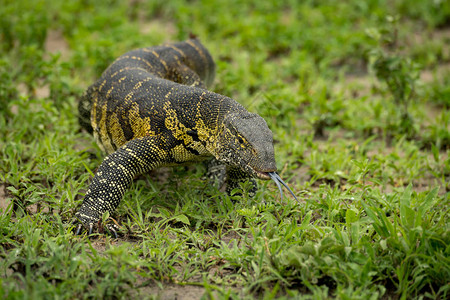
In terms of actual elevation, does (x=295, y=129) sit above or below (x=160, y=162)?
below

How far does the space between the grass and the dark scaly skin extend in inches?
13.6

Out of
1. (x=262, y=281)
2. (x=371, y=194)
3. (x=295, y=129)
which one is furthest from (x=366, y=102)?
(x=262, y=281)

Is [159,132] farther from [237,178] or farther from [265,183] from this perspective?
[265,183]

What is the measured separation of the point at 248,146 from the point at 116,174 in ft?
4.36

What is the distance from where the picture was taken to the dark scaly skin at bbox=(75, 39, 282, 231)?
13.5 ft

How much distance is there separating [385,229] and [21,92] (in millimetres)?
5719

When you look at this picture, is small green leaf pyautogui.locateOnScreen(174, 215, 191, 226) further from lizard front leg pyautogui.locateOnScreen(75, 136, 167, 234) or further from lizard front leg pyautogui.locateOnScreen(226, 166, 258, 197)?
lizard front leg pyautogui.locateOnScreen(226, 166, 258, 197)

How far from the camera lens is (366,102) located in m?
7.50

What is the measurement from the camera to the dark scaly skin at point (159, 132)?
13.5ft

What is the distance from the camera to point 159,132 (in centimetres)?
460

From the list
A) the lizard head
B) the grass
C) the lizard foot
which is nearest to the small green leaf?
the grass

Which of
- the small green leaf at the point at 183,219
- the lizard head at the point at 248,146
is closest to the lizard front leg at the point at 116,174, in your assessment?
the small green leaf at the point at 183,219

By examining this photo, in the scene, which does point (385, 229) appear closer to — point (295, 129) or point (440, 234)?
point (440, 234)

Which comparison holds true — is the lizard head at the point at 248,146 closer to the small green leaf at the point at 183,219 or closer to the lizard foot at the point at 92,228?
the small green leaf at the point at 183,219
